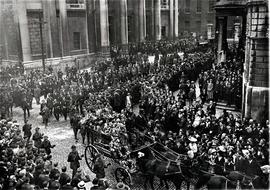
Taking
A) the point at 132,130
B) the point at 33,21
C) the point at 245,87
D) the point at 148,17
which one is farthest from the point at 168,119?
the point at 148,17

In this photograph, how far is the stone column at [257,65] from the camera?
53.7 ft

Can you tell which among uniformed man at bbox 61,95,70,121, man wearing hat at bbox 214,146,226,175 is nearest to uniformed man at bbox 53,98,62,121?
uniformed man at bbox 61,95,70,121

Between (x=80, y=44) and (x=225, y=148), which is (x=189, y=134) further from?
(x=80, y=44)

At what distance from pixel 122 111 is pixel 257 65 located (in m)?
7.43

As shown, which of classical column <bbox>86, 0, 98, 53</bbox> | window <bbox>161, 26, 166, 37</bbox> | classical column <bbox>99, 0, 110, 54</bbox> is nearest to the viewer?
classical column <bbox>99, 0, 110, 54</bbox>

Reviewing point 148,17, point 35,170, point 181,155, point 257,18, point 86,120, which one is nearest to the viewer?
point 35,170

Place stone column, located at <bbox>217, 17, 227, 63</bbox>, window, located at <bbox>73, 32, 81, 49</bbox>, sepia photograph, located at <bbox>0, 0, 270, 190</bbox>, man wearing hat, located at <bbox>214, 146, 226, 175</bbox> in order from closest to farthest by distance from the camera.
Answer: man wearing hat, located at <bbox>214, 146, 226, 175</bbox>
sepia photograph, located at <bbox>0, 0, 270, 190</bbox>
stone column, located at <bbox>217, 17, 227, 63</bbox>
window, located at <bbox>73, 32, 81, 49</bbox>

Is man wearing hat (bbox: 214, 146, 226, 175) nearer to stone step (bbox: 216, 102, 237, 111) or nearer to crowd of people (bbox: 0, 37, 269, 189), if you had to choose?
crowd of people (bbox: 0, 37, 269, 189)

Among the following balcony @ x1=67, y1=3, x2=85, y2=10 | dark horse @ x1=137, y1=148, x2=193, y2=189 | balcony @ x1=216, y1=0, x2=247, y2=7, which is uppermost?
balcony @ x1=67, y1=3, x2=85, y2=10

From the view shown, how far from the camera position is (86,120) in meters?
15.3

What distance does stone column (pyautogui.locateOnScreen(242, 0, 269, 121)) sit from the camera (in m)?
16.4

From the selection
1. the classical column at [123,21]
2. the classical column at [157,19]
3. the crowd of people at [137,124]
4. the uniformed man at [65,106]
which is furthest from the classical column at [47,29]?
the classical column at [157,19]

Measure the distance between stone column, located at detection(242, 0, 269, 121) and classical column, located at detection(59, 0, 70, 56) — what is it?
23247 millimetres

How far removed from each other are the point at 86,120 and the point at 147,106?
416 cm
